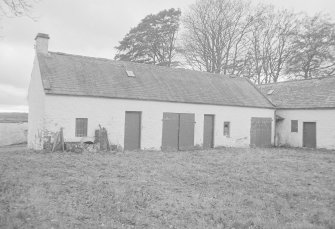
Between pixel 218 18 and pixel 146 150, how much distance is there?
66.3 feet

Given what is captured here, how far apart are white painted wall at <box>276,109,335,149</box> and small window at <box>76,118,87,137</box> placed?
15636mm

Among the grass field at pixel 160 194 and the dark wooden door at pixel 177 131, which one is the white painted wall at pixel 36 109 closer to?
the grass field at pixel 160 194

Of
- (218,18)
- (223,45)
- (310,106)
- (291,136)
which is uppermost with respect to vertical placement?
(218,18)

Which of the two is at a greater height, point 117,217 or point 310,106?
point 310,106

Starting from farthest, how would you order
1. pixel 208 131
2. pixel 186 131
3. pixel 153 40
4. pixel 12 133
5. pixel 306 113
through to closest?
1. pixel 153 40
2. pixel 12 133
3. pixel 306 113
4. pixel 208 131
5. pixel 186 131

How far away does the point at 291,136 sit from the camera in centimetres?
2422

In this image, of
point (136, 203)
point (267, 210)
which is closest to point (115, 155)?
point (136, 203)

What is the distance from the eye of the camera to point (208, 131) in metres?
21.6

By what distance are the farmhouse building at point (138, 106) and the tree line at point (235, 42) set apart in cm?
1074

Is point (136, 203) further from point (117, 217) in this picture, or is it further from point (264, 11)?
point (264, 11)

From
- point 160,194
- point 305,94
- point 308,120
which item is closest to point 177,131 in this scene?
point 308,120

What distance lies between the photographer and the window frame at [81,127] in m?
17.1

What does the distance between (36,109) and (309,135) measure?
1873 centimetres

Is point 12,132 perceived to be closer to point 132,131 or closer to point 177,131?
point 132,131
